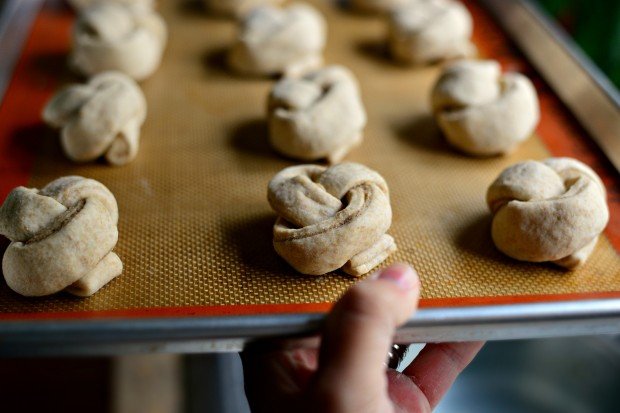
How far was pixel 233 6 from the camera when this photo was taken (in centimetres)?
224

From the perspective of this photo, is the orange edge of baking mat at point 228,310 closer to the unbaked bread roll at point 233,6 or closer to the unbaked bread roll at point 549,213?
the unbaked bread roll at point 549,213

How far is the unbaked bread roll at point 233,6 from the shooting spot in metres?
2.22

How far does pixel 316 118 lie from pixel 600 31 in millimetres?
1337

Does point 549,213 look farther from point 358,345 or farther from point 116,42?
point 116,42

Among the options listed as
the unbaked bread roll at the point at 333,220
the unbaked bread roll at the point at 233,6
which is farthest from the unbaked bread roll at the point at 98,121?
the unbaked bread roll at the point at 233,6

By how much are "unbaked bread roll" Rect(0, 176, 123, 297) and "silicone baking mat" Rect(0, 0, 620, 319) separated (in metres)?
0.04

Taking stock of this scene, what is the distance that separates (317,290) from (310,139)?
1.52 ft

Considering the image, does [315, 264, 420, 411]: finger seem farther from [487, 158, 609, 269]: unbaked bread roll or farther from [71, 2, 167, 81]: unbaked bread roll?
[71, 2, 167, 81]: unbaked bread roll

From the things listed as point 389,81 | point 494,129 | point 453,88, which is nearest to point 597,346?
point 494,129

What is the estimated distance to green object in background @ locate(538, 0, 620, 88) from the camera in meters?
2.21

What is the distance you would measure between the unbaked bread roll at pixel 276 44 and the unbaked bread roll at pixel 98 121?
0.43 m

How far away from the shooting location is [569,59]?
185 centimetres

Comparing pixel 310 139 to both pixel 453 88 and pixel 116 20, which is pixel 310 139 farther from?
pixel 116 20

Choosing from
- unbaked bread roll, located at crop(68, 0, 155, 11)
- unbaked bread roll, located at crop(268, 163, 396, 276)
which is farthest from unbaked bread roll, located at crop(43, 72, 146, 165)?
unbaked bread roll, located at crop(68, 0, 155, 11)
